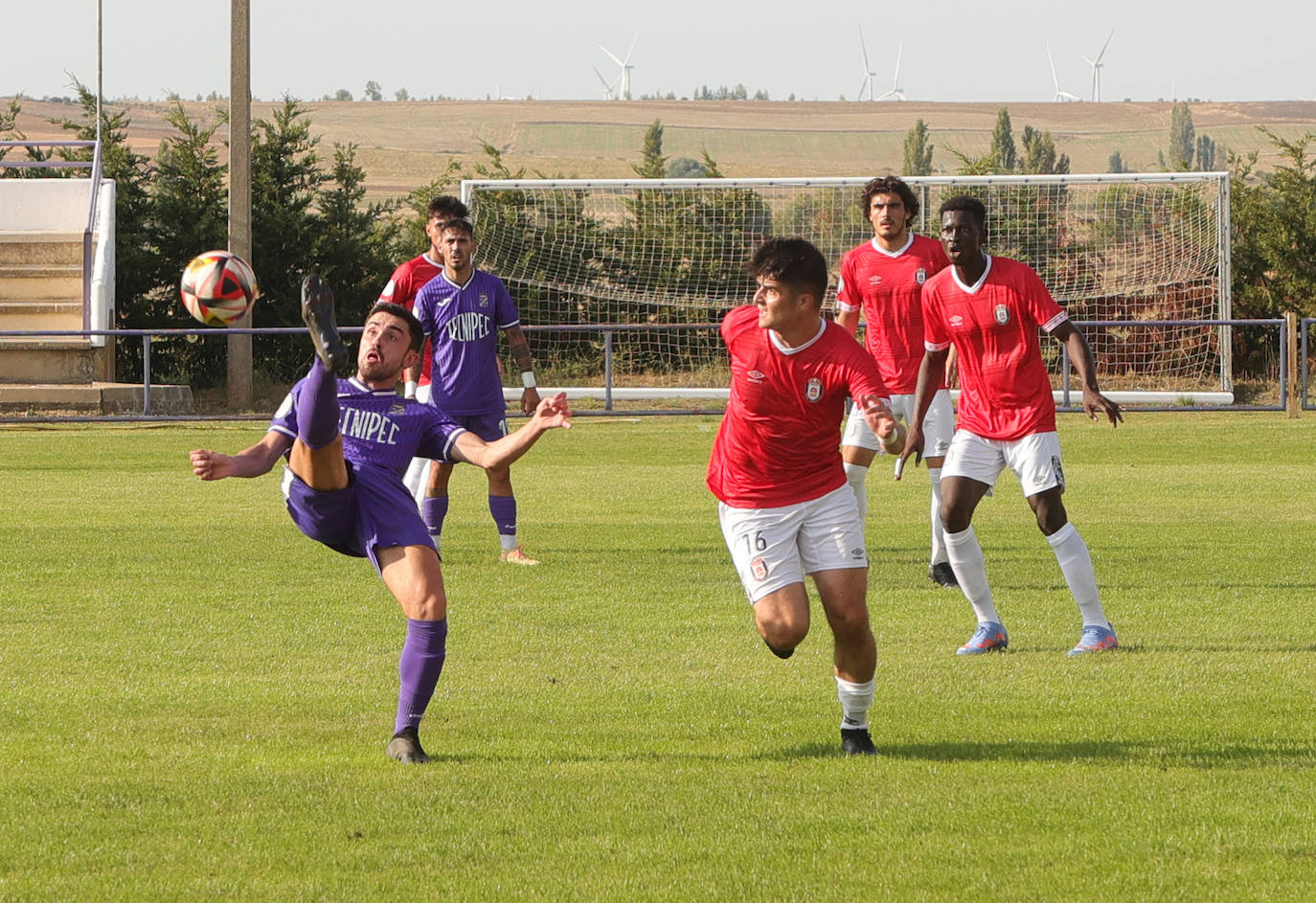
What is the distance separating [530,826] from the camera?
16.8ft

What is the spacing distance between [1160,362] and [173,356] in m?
15.6

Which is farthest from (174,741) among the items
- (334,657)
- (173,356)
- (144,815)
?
(173,356)

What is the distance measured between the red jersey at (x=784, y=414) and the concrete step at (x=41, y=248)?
82.2 ft

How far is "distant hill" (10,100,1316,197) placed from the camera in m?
114

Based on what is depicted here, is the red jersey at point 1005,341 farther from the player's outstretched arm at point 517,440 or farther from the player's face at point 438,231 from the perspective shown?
the player's face at point 438,231

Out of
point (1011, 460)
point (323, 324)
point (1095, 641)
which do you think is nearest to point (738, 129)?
point (1011, 460)

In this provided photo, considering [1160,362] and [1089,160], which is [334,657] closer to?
[1160,362]

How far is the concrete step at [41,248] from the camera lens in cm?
2912

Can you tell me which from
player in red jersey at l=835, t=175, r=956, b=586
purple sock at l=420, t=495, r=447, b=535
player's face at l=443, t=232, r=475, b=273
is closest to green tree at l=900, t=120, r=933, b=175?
player's face at l=443, t=232, r=475, b=273

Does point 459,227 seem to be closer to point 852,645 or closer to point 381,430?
point 381,430

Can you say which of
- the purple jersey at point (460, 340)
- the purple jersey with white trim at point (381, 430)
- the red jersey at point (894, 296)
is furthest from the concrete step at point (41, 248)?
the purple jersey with white trim at point (381, 430)

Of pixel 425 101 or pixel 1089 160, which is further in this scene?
pixel 425 101

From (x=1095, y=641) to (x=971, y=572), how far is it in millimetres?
657

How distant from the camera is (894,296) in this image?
10.4 meters
